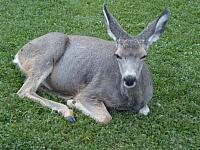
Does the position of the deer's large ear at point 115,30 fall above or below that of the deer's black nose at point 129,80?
above

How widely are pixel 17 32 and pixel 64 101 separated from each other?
278cm

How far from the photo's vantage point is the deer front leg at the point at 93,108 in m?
6.43

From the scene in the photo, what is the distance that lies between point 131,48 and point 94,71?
2.74ft

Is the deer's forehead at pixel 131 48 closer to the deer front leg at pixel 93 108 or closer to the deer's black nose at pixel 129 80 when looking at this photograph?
the deer's black nose at pixel 129 80

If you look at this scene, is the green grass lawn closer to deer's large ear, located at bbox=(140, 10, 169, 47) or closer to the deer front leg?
the deer front leg

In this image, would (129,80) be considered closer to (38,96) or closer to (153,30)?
(153,30)

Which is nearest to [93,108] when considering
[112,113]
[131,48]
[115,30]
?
[112,113]

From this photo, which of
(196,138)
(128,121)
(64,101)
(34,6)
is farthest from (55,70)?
(34,6)

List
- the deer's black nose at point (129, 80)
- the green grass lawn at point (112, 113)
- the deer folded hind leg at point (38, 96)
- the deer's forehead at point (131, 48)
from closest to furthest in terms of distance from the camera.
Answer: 1. the green grass lawn at point (112, 113)
2. the deer's black nose at point (129, 80)
3. the deer's forehead at point (131, 48)
4. the deer folded hind leg at point (38, 96)

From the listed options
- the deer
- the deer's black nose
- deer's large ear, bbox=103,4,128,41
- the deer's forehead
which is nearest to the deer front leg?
the deer

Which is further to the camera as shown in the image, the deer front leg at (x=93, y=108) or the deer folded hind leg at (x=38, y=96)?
the deer folded hind leg at (x=38, y=96)

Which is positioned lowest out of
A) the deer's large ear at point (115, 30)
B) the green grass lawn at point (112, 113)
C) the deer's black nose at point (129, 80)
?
the green grass lawn at point (112, 113)

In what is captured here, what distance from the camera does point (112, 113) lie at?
6.71 m

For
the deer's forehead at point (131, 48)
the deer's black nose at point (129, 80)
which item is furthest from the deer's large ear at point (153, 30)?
the deer's black nose at point (129, 80)
